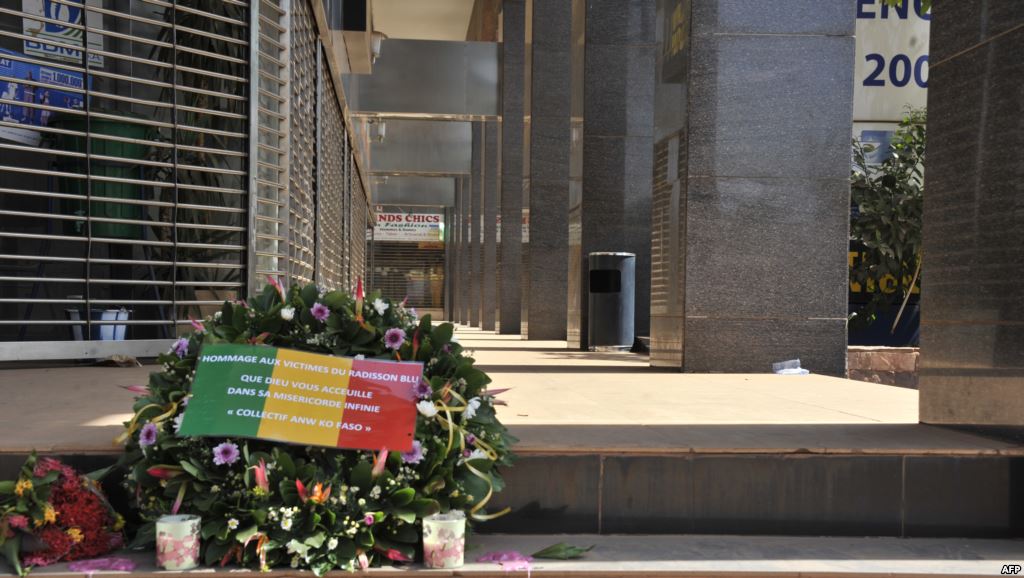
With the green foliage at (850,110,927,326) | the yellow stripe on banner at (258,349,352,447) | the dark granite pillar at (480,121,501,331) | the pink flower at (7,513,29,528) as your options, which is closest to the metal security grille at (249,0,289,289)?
the yellow stripe on banner at (258,349,352,447)

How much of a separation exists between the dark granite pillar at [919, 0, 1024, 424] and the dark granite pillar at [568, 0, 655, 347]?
8.48m

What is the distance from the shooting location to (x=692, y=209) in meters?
7.55

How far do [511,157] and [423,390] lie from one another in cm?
1697


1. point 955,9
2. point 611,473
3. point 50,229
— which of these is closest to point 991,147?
point 955,9

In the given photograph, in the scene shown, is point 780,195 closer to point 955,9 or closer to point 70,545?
point 955,9

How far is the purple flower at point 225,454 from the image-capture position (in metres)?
2.91

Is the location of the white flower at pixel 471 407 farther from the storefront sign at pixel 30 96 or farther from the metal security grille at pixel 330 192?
the metal security grille at pixel 330 192

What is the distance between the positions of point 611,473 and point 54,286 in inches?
198

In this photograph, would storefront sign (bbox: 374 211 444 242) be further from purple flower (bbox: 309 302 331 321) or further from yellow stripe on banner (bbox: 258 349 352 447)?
yellow stripe on banner (bbox: 258 349 352 447)

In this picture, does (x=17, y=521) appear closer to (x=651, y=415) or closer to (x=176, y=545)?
(x=176, y=545)

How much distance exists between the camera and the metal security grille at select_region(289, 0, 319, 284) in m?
7.80

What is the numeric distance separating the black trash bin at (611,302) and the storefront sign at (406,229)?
96.5 ft

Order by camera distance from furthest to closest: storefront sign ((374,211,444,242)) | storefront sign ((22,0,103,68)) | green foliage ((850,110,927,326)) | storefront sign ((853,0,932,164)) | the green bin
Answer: storefront sign ((374,211,444,242)), storefront sign ((853,0,932,164)), green foliage ((850,110,927,326)), storefront sign ((22,0,103,68)), the green bin

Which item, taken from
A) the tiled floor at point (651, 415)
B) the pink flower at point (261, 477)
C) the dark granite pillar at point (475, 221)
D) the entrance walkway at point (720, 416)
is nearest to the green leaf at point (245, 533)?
the pink flower at point (261, 477)
